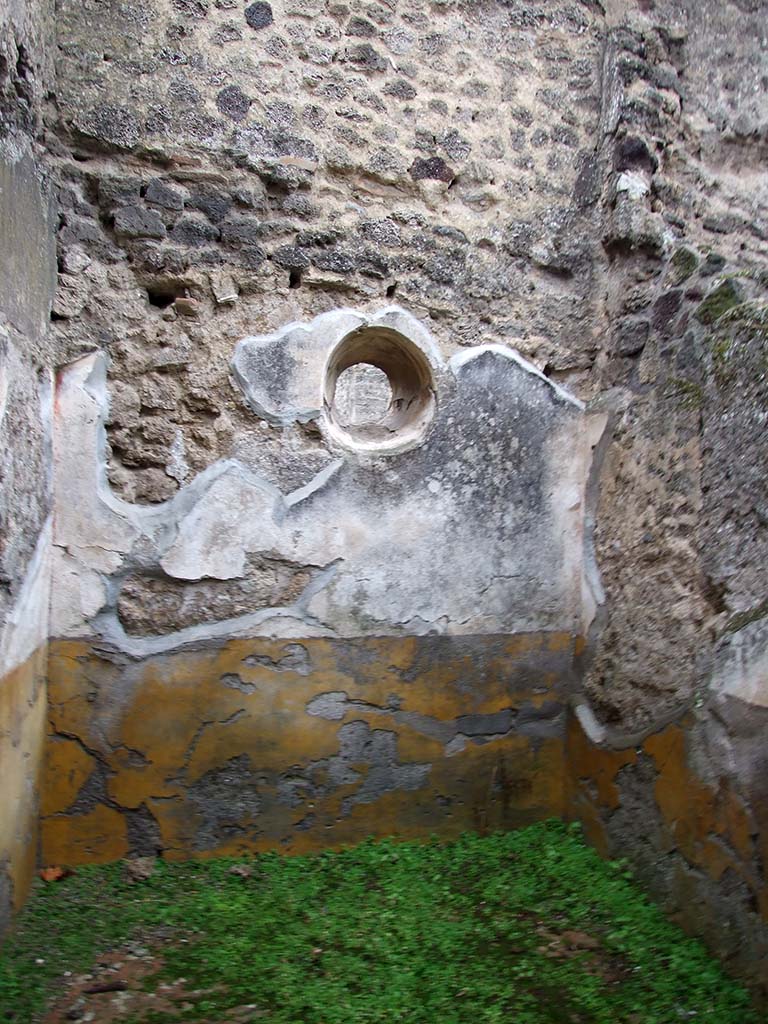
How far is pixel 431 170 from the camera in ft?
10.1

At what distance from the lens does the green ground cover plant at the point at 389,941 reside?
6.81 ft

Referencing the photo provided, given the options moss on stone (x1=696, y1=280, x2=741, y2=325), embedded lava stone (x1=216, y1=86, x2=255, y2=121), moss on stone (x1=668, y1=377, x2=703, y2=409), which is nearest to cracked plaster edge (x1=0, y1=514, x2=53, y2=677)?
embedded lava stone (x1=216, y1=86, x2=255, y2=121)

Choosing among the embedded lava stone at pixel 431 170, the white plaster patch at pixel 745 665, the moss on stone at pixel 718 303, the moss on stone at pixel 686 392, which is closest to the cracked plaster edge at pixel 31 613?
the embedded lava stone at pixel 431 170

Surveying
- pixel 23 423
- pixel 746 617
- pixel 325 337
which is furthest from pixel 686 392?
pixel 23 423

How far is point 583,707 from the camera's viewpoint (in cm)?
303

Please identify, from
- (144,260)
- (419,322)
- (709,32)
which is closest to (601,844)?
(419,322)

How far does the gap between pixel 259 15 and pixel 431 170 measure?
33.4 inches

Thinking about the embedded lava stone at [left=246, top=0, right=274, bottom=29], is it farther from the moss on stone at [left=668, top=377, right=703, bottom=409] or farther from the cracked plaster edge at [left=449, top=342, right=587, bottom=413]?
the moss on stone at [left=668, top=377, right=703, bottom=409]

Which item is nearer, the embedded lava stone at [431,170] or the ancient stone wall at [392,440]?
the ancient stone wall at [392,440]

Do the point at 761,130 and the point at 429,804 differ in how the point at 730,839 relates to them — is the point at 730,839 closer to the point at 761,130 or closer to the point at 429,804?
the point at 429,804

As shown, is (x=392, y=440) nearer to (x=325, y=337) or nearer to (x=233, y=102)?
(x=325, y=337)

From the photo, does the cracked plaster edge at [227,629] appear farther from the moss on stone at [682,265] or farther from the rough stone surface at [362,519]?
the moss on stone at [682,265]

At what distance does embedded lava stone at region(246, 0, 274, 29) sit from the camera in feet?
9.41

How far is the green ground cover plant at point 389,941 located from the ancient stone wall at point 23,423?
0.27 metres
